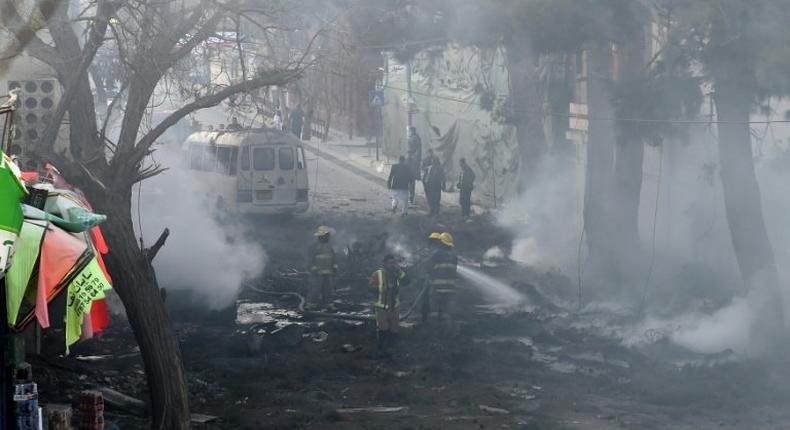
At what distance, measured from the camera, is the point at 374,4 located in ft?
66.1

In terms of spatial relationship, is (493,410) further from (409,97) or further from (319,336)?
(409,97)

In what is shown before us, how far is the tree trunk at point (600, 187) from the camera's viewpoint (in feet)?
62.4

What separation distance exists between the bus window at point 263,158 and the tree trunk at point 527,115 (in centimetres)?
520

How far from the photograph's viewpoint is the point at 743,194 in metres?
15.5

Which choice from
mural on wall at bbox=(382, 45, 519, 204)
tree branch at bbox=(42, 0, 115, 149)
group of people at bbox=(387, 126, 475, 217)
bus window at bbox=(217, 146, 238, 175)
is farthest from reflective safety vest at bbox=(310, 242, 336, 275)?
group of people at bbox=(387, 126, 475, 217)

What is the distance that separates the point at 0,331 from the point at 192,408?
5.31 metres

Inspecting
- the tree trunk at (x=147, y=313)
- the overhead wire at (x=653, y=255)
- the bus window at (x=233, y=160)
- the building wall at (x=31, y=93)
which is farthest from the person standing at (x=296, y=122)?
the tree trunk at (x=147, y=313)

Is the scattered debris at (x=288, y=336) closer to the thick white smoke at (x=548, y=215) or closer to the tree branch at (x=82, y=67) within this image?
the tree branch at (x=82, y=67)

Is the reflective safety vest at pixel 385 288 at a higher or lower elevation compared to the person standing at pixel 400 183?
lower

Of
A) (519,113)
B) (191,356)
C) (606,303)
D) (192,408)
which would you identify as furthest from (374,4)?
(192,408)

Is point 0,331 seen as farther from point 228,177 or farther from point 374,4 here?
point 228,177

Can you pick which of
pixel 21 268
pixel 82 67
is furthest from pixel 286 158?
pixel 21 268

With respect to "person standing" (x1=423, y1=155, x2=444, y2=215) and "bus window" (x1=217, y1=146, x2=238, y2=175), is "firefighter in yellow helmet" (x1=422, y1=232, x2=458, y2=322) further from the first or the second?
"person standing" (x1=423, y1=155, x2=444, y2=215)

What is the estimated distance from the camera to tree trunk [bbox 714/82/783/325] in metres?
15.3
